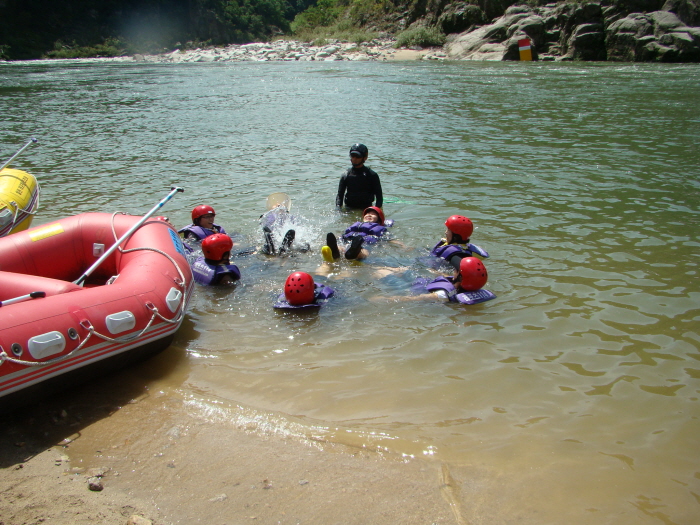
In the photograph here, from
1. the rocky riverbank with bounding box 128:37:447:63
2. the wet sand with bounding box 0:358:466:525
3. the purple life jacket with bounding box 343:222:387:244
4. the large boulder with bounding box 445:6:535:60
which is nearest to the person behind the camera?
the wet sand with bounding box 0:358:466:525

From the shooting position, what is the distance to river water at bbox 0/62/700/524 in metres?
3.77

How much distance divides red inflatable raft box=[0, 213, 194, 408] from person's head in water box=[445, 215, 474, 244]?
3151 mm

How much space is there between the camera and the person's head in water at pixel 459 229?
6.54 metres

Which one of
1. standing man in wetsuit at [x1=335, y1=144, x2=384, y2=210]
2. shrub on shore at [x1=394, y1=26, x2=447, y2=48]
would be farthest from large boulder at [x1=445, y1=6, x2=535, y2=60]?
standing man in wetsuit at [x1=335, y1=144, x2=384, y2=210]

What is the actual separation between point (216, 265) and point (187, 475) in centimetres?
331

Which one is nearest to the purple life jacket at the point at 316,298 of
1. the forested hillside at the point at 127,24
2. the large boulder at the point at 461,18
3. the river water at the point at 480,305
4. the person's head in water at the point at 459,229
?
the river water at the point at 480,305

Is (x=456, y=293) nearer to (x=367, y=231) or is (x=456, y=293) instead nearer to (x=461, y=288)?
(x=461, y=288)

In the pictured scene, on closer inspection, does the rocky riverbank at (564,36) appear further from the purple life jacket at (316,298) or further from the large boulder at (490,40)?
the purple life jacket at (316,298)

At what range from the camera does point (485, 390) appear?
432 centimetres

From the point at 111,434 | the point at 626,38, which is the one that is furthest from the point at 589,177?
the point at 626,38

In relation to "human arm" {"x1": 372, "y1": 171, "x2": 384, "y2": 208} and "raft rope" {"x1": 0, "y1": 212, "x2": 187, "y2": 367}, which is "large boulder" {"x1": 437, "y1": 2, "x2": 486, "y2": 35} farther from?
"raft rope" {"x1": 0, "y1": 212, "x2": 187, "y2": 367}

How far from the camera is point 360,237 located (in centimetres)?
689

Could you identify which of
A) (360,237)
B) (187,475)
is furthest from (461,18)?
(187,475)

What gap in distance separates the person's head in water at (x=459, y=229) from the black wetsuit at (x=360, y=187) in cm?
227
